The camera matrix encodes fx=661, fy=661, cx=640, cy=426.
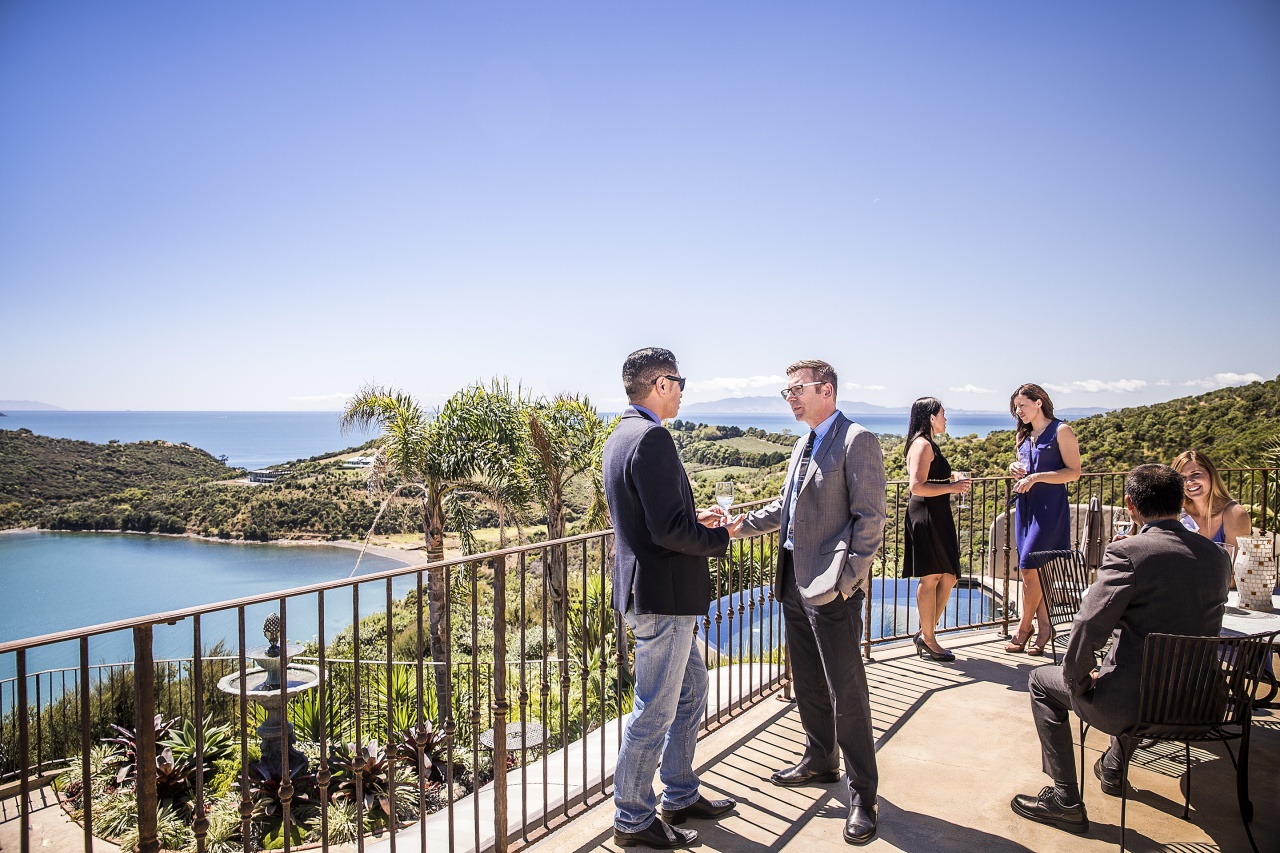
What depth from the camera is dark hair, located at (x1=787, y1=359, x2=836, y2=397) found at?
275 centimetres

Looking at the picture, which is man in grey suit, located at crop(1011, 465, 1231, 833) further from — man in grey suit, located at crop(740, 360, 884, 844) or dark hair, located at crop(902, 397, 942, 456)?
dark hair, located at crop(902, 397, 942, 456)

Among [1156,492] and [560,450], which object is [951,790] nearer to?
[1156,492]

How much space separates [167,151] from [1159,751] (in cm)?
5814

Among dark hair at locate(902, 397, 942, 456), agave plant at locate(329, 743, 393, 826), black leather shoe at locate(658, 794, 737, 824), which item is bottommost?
agave plant at locate(329, 743, 393, 826)

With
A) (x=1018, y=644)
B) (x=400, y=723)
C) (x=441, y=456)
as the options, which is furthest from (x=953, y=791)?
(x=441, y=456)

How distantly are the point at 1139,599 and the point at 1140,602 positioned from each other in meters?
0.01

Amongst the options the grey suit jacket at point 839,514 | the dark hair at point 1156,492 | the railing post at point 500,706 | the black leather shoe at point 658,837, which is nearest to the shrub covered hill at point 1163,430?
the dark hair at point 1156,492

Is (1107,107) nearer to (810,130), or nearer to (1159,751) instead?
(810,130)

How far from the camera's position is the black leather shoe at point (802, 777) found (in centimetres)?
303

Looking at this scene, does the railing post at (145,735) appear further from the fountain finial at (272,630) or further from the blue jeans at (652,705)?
the fountain finial at (272,630)

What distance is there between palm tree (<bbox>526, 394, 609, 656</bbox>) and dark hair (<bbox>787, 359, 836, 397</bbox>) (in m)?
11.9

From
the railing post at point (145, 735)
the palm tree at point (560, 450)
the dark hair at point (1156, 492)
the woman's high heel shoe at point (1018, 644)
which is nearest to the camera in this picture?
the railing post at point (145, 735)

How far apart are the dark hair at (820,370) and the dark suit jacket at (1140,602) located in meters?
1.16

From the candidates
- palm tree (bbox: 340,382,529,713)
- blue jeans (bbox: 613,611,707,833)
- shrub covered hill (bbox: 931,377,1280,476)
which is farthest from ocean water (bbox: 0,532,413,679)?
blue jeans (bbox: 613,611,707,833)
